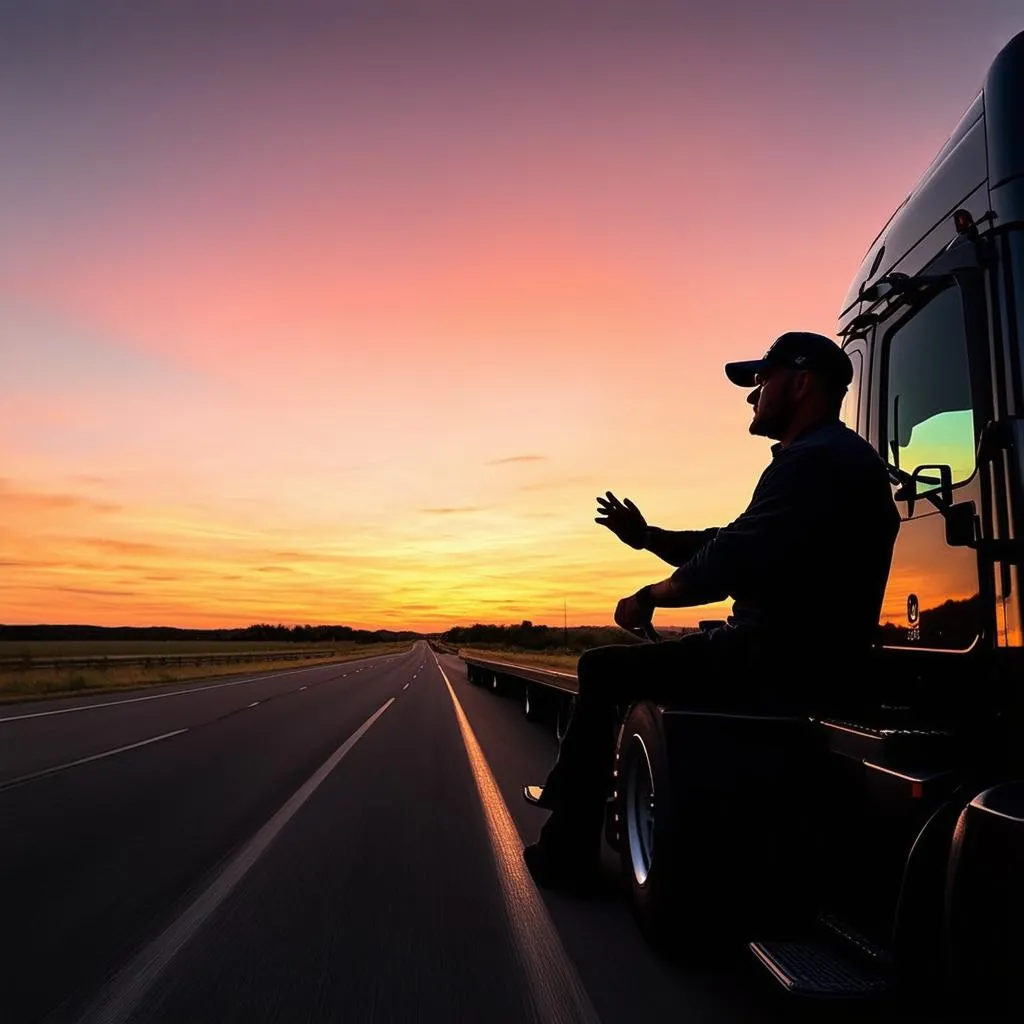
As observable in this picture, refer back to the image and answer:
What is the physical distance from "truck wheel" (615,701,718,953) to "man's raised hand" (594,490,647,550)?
3.65 feet

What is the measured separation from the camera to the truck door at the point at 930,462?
149 inches

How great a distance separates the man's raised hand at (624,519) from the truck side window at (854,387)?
4.03ft

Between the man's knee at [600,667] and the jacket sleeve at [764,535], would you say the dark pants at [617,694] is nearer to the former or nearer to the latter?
the man's knee at [600,667]

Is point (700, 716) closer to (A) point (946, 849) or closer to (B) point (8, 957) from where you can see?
(A) point (946, 849)

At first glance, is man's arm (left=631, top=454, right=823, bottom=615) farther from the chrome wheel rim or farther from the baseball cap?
the chrome wheel rim

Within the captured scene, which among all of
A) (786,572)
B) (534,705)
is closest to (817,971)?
(786,572)

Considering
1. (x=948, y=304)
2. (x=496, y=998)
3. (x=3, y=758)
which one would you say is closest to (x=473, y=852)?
(x=496, y=998)

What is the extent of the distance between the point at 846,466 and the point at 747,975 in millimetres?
2192

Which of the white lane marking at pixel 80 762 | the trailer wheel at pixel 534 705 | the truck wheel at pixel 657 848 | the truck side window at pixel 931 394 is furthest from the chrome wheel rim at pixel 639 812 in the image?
the trailer wheel at pixel 534 705

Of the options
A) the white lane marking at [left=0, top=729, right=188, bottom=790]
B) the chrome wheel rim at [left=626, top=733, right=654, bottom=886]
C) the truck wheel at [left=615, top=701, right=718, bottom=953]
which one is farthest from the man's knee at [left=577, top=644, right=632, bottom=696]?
the white lane marking at [left=0, top=729, right=188, bottom=790]

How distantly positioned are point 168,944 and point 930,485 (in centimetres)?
408

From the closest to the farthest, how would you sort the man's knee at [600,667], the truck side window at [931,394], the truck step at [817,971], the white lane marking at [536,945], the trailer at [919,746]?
the trailer at [919,746], the truck step at [817,971], the white lane marking at [536,945], the truck side window at [931,394], the man's knee at [600,667]

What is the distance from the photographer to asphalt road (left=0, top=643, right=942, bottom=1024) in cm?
381

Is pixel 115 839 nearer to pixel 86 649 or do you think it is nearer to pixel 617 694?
pixel 617 694
